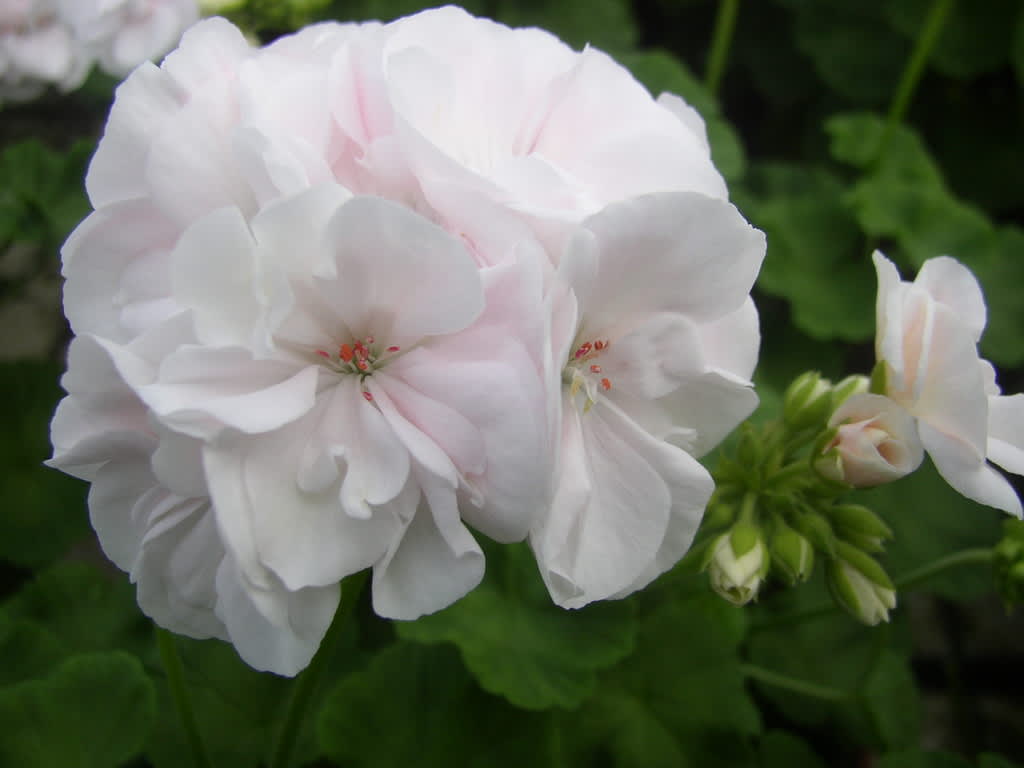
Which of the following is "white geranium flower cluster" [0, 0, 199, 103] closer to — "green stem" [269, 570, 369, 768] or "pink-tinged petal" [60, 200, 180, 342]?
"pink-tinged petal" [60, 200, 180, 342]

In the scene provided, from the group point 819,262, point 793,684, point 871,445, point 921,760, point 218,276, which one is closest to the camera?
point 218,276

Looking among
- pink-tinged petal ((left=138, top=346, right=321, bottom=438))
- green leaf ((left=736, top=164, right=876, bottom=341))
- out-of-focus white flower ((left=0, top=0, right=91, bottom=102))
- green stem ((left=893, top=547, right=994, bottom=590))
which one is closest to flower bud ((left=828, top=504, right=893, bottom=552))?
green stem ((left=893, top=547, right=994, bottom=590))

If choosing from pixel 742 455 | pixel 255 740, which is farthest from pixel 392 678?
pixel 742 455

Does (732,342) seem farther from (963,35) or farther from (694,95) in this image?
(963,35)

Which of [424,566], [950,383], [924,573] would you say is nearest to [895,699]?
[924,573]

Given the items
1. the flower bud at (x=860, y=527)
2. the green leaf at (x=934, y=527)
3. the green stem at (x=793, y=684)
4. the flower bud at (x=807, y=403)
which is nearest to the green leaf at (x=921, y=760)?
the green stem at (x=793, y=684)
